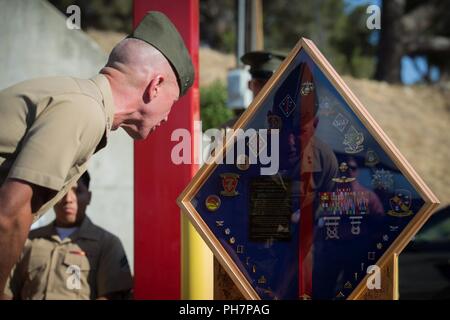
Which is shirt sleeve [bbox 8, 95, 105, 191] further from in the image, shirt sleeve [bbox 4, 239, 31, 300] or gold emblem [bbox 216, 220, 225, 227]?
shirt sleeve [bbox 4, 239, 31, 300]

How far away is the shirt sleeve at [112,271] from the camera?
389 cm

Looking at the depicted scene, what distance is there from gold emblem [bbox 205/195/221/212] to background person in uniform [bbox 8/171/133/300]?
1.22m

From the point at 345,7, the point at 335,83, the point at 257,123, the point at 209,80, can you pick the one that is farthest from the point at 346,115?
the point at 345,7

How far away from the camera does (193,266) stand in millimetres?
3521

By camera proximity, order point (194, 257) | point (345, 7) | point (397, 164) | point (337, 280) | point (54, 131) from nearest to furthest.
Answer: point (54, 131) < point (397, 164) < point (337, 280) < point (194, 257) < point (345, 7)

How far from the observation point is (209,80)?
1595 centimetres

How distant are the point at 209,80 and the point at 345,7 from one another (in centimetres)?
1380

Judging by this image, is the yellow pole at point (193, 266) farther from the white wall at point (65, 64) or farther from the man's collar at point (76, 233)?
the white wall at point (65, 64)

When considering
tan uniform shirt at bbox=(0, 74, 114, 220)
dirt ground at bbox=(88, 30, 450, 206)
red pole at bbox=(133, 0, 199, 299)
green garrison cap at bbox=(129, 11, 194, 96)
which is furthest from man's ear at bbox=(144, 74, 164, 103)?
dirt ground at bbox=(88, 30, 450, 206)

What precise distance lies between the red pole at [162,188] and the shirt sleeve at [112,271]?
0.79 ft

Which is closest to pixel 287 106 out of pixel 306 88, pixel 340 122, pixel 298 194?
pixel 306 88

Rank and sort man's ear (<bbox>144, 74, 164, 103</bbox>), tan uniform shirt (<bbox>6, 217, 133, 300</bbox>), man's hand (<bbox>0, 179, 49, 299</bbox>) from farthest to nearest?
1. tan uniform shirt (<bbox>6, 217, 133, 300</bbox>)
2. man's ear (<bbox>144, 74, 164, 103</bbox>)
3. man's hand (<bbox>0, 179, 49, 299</bbox>)

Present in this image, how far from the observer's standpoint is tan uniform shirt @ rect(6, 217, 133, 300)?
152 inches

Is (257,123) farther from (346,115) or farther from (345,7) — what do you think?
(345,7)
